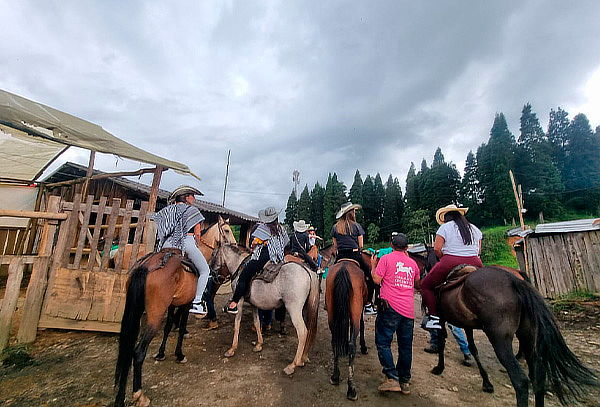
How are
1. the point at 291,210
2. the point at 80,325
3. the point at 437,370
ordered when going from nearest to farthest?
the point at 437,370 → the point at 80,325 → the point at 291,210

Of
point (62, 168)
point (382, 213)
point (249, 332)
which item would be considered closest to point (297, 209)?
point (382, 213)

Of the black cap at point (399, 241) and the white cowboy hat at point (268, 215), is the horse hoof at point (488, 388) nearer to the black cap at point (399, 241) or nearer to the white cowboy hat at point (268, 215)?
the black cap at point (399, 241)

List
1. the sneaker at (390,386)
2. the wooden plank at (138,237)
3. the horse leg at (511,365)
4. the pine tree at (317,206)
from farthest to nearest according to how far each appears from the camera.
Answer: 1. the pine tree at (317,206)
2. the wooden plank at (138,237)
3. the sneaker at (390,386)
4. the horse leg at (511,365)

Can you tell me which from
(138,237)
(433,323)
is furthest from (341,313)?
(138,237)

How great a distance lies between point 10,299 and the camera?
4.15 meters

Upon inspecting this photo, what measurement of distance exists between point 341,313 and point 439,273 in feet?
4.96

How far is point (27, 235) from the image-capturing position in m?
8.65

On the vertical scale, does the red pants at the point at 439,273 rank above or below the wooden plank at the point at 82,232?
below

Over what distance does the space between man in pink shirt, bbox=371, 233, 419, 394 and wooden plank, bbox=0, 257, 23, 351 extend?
5697 mm

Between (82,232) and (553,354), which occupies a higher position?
(82,232)

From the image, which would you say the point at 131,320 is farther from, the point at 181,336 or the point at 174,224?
the point at 174,224

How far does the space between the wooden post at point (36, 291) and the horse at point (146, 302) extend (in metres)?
2.43

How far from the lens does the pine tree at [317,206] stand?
50.0 metres

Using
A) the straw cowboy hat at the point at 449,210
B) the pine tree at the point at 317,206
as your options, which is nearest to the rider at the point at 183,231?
the straw cowboy hat at the point at 449,210
